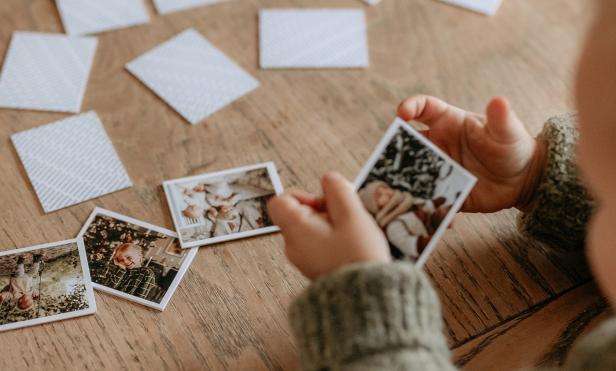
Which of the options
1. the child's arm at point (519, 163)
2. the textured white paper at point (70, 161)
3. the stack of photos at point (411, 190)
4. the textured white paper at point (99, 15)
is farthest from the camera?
the textured white paper at point (99, 15)

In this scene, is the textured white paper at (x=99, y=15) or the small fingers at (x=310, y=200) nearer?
the small fingers at (x=310, y=200)

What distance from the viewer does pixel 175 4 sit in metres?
1.21

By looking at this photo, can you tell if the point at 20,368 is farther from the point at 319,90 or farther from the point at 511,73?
the point at 511,73

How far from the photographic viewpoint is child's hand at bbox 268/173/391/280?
711 millimetres

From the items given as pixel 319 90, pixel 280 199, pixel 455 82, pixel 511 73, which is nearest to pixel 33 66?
pixel 319 90

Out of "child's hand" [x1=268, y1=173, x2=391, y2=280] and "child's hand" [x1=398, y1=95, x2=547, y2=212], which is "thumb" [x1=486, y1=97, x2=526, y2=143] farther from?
"child's hand" [x1=268, y1=173, x2=391, y2=280]

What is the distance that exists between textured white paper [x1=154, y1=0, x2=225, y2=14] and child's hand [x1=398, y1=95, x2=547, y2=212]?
1.72 feet

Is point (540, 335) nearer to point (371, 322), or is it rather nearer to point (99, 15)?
point (371, 322)

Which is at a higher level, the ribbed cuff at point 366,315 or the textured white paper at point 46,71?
the ribbed cuff at point 366,315

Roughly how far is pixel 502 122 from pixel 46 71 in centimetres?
76

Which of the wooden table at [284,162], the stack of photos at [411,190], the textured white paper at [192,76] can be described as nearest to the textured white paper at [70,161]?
the wooden table at [284,162]

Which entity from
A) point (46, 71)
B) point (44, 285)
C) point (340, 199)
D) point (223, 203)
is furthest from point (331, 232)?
point (46, 71)

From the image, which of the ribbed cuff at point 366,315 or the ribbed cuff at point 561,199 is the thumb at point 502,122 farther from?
the ribbed cuff at point 366,315

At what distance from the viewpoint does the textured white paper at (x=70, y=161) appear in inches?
37.4
